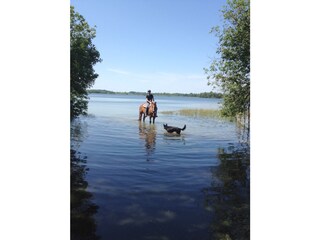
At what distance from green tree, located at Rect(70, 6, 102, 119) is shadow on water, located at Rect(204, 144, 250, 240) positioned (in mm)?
11970

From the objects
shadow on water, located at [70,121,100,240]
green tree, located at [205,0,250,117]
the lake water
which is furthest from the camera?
green tree, located at [205,0,250,117]

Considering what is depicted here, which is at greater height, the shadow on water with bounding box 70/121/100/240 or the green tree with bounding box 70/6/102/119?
the green tree with bounding box 70/6/102/119

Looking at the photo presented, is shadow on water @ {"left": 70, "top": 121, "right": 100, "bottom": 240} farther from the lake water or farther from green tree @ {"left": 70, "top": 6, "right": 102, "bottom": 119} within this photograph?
green tree @ {"left": 70, "top": 6, "right": 102, "bottom": 119}

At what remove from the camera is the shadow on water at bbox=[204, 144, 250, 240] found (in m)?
6.59

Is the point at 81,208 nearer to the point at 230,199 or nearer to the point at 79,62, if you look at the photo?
the point at 230,199

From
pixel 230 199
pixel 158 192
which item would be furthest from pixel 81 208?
pixel 230 199

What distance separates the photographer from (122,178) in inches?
383

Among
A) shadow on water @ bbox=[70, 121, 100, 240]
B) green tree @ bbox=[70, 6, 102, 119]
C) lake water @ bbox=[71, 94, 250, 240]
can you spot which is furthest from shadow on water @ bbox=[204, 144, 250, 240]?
green tree @ bbox=[70, 6, 102, 119]

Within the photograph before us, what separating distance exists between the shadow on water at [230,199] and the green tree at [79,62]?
12.0 m

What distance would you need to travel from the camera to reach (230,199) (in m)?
8.27

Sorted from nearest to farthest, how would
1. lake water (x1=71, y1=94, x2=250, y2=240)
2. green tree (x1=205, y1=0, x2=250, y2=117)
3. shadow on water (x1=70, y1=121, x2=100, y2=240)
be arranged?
shadow on water (x1=70, y1=121, x2=100, y2=240) < lake water (x1=71, y1=94, x2=250, y2=240) < green tree (x1=205, y1=0, x2=250, y2=117)

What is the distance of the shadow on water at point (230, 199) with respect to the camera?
659 centimetres
